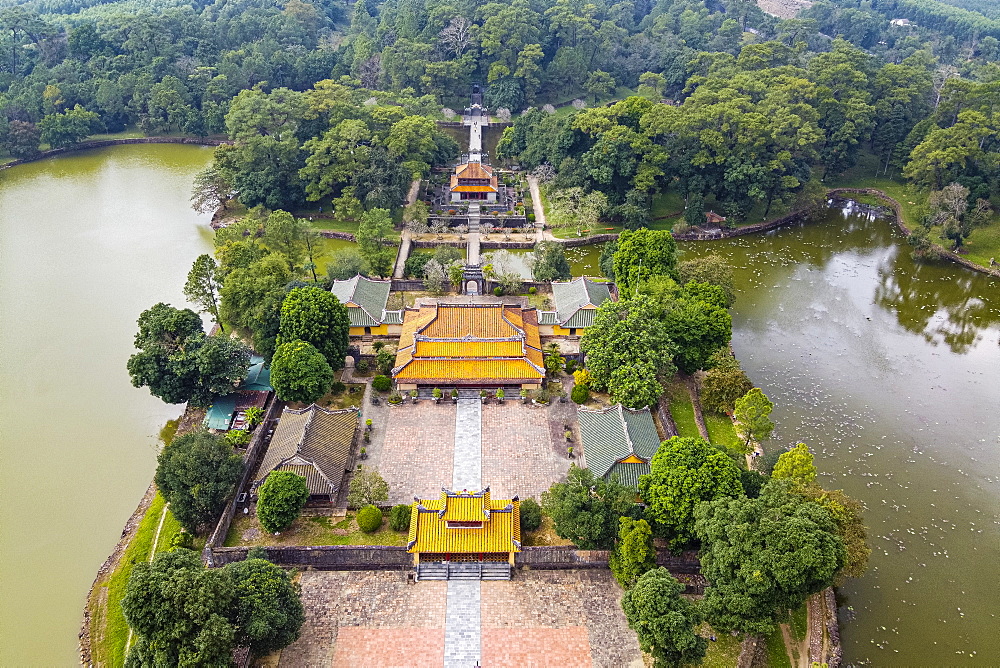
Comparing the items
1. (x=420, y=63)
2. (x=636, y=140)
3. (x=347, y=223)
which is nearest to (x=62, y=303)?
(x=347, y=223)

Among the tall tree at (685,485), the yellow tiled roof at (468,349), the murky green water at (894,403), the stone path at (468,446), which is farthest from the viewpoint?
the yellow tiled roof at (468,349)

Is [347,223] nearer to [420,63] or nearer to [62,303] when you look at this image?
[62,303]

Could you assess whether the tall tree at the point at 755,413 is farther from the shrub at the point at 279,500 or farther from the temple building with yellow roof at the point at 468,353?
the shrub at the point at 279,500

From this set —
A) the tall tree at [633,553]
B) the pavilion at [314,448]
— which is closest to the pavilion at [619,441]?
the tall tree at [633,553]

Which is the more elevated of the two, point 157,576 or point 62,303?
point 157,576

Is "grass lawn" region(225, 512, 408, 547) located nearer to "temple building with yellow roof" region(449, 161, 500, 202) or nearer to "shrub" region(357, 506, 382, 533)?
"shrub" region(357, 506, 382, 533)

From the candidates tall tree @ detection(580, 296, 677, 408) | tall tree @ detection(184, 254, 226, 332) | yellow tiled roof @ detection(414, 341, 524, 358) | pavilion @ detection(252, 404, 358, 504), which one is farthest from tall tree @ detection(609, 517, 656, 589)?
tall tree @ detection(184, 254, 226, 332)
